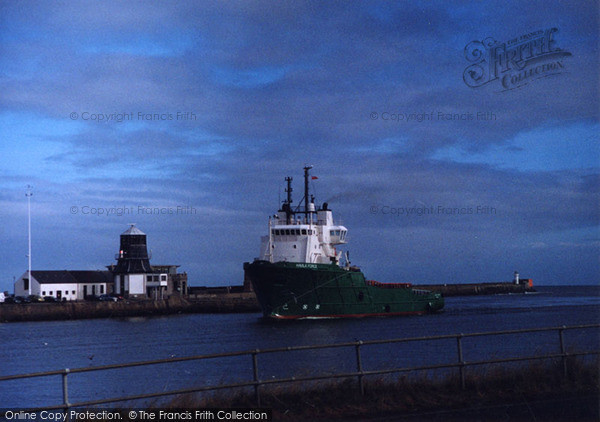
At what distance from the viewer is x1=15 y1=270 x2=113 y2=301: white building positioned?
266 feet

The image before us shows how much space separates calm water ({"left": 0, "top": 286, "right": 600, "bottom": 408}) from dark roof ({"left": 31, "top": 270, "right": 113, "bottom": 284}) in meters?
14.6

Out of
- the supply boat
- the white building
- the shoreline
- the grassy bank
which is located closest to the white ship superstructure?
the supply boat

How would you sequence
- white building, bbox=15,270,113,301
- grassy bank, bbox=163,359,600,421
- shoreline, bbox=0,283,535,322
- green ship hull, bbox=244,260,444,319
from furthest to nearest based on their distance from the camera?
white building, bbox=15,270,113,301 → shoreline, bbox=0,283,535,322 → green ship hull, bbox=244,260,444,319 → grassy bank, bbox=163,359,600,421

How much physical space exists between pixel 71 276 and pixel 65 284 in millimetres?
1810

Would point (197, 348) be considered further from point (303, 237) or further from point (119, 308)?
point (119, 308)

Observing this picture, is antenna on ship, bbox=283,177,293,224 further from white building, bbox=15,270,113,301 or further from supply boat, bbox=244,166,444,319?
white building, bbox=15,270,113,301

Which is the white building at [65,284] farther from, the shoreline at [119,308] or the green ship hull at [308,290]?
the green ship hull at [308,290]

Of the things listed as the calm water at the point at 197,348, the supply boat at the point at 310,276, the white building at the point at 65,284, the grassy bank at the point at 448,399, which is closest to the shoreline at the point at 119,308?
the calm water at the point at 197,348

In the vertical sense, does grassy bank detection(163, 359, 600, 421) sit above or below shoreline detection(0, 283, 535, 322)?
below

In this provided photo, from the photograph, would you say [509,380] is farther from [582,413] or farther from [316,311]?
[316,311]

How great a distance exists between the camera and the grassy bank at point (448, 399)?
1105 cm

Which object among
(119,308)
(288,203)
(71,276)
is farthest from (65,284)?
(288,203)

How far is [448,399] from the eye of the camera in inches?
478

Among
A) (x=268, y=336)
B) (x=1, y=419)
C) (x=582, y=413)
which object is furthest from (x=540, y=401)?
(x=268, y=336)
